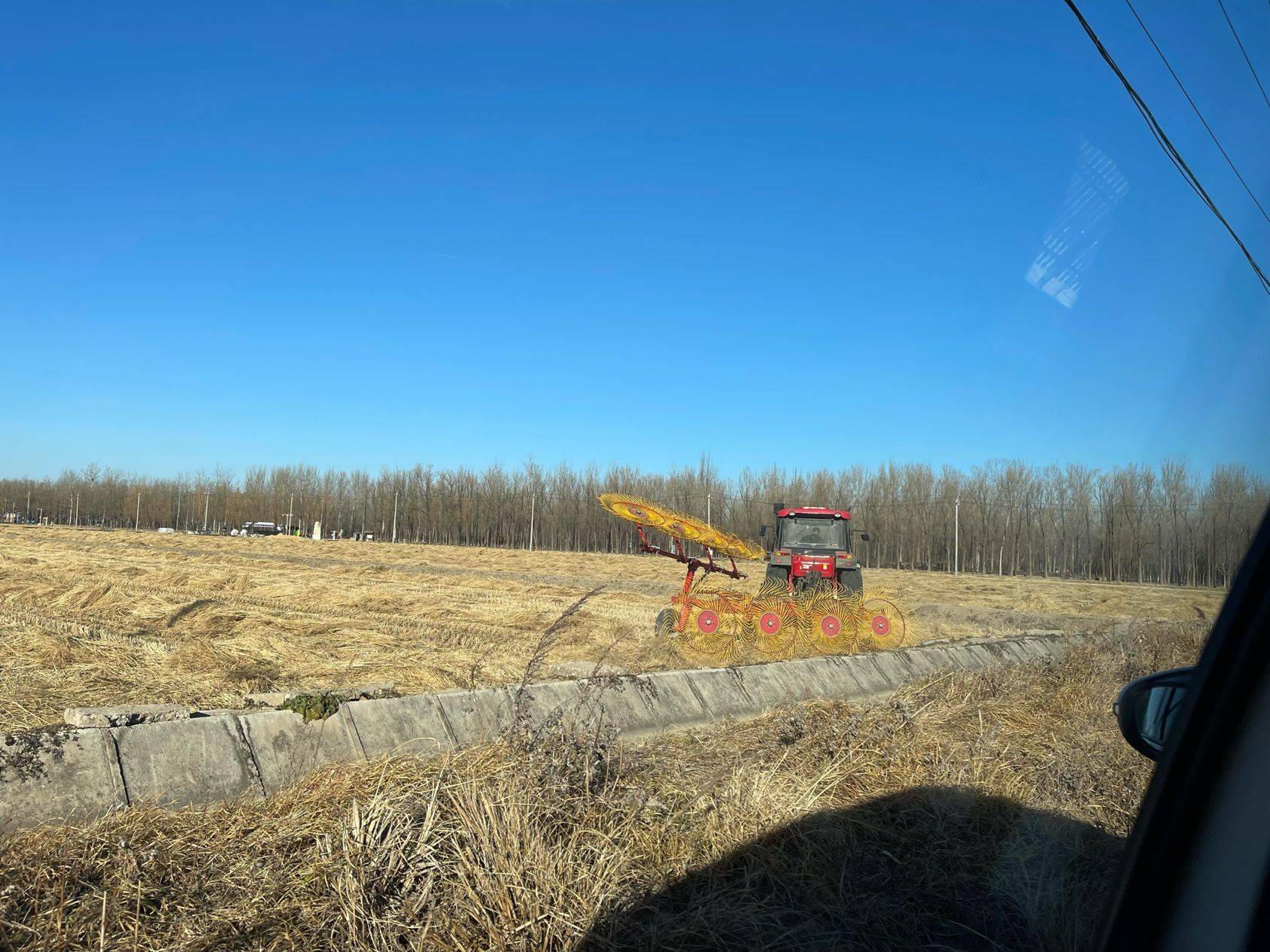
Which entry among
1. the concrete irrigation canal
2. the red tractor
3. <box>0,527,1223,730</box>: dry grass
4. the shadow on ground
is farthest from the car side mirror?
the red tractor

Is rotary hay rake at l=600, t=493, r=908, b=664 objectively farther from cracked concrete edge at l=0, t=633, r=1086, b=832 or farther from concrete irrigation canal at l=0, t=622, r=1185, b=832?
concrete irrigation canal at l=0, t=622, r=1185, b=832

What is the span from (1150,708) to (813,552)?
51.7 feet

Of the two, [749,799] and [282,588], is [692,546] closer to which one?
[282,588]

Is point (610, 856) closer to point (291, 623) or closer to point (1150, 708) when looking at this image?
point (1150, 708)

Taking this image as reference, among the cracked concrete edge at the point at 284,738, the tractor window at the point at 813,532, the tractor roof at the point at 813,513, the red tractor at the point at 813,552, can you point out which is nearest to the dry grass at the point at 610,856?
the cracked concrete edge at the point at 284,738

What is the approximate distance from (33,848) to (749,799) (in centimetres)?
331

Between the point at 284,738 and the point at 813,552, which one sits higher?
the point at 813,552

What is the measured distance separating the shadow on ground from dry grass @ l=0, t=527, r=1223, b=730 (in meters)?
1.34

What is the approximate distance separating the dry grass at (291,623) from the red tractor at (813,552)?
1200 millimetres

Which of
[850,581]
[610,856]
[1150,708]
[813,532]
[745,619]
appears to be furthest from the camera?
[813,532]

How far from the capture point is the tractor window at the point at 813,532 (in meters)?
18.1

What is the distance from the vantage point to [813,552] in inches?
699

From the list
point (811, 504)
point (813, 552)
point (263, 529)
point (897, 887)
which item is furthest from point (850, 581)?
point (263, 529)

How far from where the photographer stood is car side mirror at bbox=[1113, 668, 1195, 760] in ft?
7.00
